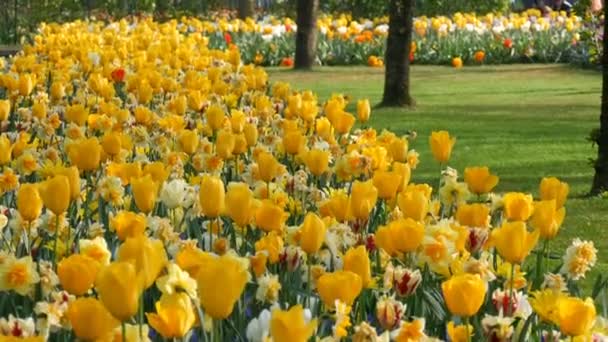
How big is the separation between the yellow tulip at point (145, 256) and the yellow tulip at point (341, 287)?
1.06 feet

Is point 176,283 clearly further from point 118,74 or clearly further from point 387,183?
point 118,74

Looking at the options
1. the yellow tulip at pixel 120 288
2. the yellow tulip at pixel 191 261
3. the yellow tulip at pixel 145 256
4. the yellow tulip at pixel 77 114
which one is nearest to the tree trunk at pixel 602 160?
the yellow tulip at pixel 77 114

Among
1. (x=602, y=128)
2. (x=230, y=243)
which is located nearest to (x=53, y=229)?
(x=230, y=243)

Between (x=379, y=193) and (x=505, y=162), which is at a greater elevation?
(x=379, y=193)

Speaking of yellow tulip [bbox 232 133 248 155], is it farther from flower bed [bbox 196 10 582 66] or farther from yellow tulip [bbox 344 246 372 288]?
flower bed [bbox 196 10 582 66]

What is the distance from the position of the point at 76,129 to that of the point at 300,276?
2.76 m

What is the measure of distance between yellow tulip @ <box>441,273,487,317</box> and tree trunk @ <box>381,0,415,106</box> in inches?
469

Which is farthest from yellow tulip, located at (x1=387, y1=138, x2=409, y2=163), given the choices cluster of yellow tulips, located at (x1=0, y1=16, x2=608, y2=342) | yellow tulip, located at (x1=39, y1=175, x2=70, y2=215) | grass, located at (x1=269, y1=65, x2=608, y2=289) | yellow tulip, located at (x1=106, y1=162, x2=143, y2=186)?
yellow tulip, located at (x1=39, y1=175, x2=70, y2=215)

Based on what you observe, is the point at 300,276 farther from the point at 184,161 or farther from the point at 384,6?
the point at 384,6

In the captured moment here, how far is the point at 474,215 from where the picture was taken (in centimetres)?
361

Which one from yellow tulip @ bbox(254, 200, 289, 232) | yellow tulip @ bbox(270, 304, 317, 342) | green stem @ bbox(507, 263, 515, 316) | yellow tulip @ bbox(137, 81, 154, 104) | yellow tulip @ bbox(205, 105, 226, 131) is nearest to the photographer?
yellow tulip @ bbox(270, 304, 317, 342)

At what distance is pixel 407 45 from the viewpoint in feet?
47.8

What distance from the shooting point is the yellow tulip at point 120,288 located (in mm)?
2260

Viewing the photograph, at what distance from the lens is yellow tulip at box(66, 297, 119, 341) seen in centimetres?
238
